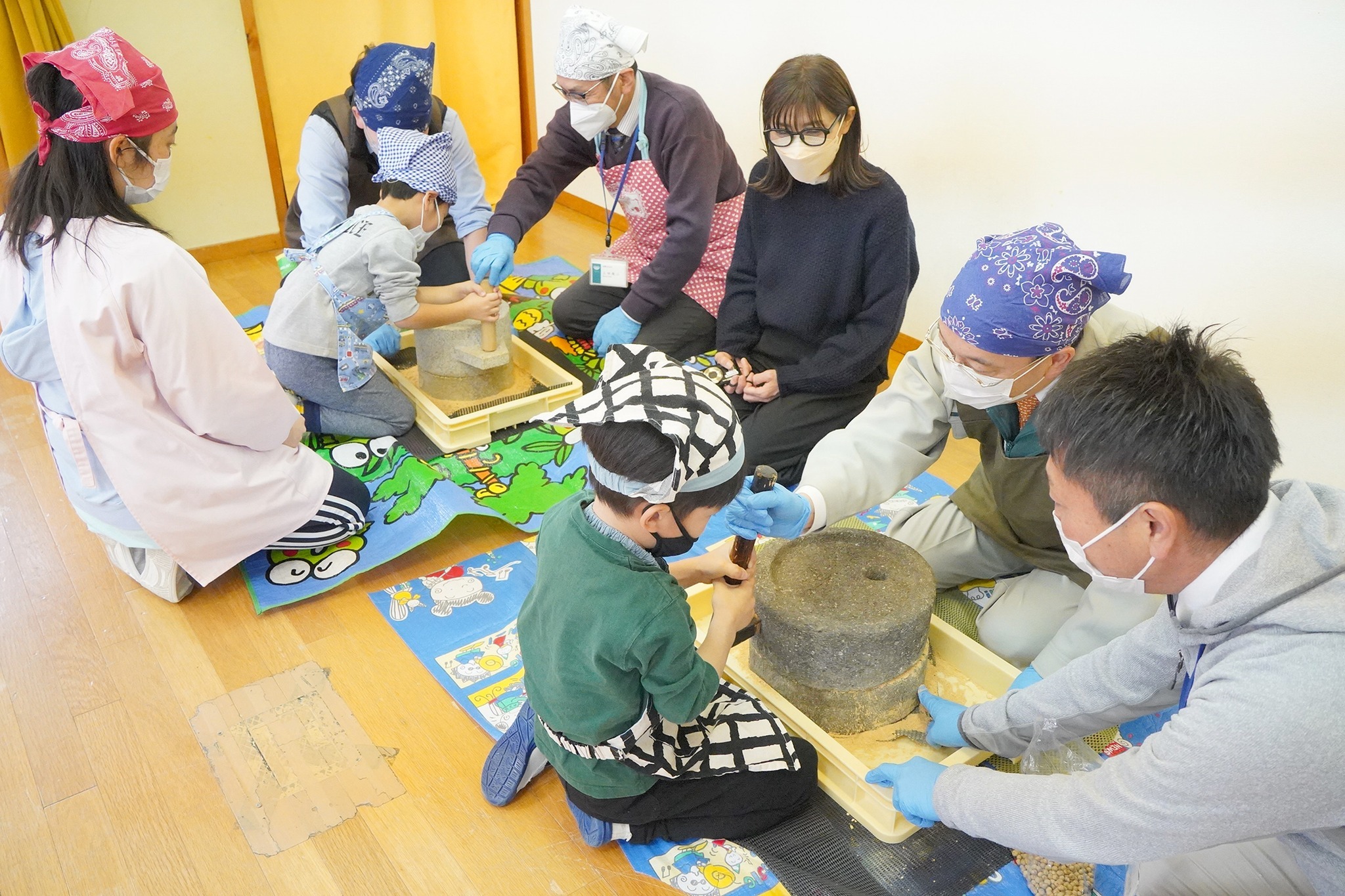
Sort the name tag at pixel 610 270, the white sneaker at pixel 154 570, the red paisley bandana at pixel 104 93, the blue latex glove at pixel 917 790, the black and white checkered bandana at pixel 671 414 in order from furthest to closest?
1. the name tag at pixel 610 270
2. the white sneaker at pixel 154 570
3. the red paisley bandana at pixel 104 93
4. the blue latex glove at pixel 917 790
5. the black and white checkered bandana at pixel 671 414

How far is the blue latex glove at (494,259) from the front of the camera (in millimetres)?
2768

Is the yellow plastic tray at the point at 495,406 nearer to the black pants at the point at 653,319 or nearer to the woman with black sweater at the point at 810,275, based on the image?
the black pants at the point at 653,319

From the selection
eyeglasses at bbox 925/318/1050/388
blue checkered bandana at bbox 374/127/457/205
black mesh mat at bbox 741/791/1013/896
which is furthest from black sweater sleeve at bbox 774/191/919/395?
black mesh mat at bbox 741/791/1013/896

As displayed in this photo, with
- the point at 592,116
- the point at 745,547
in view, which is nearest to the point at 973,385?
the point at 745,547

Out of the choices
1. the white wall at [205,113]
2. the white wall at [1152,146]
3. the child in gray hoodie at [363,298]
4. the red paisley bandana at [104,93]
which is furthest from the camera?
the white wall at [205,113]

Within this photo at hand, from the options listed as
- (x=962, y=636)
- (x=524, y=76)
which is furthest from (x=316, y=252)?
(x=524, y=76)

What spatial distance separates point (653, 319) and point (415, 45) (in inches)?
82.1

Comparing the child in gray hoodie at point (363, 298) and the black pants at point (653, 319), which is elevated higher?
the child in gray hoodie at point (363, 298)

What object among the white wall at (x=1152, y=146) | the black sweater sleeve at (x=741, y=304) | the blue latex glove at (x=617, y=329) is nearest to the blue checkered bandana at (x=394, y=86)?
the blue latex glove at (x=617, y=329)

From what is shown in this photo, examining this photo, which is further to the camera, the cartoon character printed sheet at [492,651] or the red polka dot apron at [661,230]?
the red polka dot apron at [661,230]

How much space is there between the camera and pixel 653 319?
2.93m

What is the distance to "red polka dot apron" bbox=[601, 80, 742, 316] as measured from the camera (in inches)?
112

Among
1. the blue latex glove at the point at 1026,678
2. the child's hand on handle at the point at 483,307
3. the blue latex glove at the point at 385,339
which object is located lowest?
the blue latex glove at the point at 1026,678

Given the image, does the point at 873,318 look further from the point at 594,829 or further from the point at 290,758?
the point at 290,758
